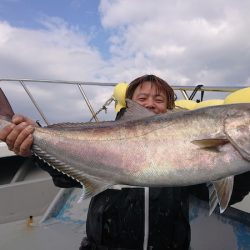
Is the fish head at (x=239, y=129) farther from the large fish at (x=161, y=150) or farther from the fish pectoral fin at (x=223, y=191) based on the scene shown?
the fish pectoral fin at (x=223, y=191)

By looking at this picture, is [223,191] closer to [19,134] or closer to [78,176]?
[78,176]

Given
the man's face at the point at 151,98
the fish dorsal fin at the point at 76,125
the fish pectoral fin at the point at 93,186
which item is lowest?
the fish pectoral fin at the point at 93,186

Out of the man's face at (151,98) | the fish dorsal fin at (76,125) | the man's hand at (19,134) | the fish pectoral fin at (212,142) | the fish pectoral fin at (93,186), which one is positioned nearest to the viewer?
the fish pectoral fin at (212,142)

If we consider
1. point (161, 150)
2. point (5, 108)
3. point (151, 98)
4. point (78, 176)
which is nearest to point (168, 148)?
point (161, 150)

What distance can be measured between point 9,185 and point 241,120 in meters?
4.30

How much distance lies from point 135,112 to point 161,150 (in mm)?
369

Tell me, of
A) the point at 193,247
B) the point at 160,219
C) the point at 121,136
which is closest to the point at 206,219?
the point at 193,247

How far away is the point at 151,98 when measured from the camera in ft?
10.5

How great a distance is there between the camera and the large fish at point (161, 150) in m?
2.26

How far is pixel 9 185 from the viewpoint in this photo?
5.66 meters

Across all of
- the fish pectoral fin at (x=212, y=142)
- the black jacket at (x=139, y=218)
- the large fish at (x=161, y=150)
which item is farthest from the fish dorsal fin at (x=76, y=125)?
the fish pectoral fin at (x=212, y=142)

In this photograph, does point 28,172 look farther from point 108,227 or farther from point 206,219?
point 108,227

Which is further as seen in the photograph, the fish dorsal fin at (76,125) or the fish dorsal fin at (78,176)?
the fish dorsal fin at (76,125)

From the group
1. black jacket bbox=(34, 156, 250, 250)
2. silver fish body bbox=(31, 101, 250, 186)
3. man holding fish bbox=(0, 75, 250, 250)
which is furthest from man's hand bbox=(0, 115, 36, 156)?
black jacket bbox=(34, 156, 250, 250)
